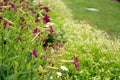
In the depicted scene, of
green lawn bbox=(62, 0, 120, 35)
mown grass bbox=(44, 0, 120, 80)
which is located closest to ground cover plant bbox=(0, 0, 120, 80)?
mown grass bbox=(44, 0, 120, 80)

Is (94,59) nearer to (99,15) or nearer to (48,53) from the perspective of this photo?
(48,53)

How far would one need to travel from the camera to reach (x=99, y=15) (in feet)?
61.3

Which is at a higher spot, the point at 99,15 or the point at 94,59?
the point at 94,59

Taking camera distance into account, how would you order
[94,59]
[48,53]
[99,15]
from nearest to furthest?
1. [48,53]
2. [94,59]
3. [99,15]

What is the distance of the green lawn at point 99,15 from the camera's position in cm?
1556

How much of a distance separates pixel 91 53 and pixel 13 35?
1.83 metres

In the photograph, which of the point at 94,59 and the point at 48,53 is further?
the point at 94,59

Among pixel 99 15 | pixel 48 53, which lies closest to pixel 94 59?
pixel 48 53

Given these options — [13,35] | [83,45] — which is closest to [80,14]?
[83,45]

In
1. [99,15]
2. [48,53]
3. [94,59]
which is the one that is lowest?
[99,15]

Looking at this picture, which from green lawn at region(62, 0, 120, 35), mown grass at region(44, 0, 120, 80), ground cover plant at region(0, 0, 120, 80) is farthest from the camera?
green lawn at region(62, 0, 120, 35)

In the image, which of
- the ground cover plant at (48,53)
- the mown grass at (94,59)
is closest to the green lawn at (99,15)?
the mown grass at (94,59)

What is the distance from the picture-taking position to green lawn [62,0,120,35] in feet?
51.1

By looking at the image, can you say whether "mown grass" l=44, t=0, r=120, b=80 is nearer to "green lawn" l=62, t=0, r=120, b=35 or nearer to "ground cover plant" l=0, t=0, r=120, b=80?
"ground cover plant" l=0, t=0, r=120, b=80
